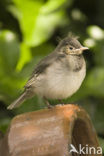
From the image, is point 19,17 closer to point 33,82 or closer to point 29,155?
point 33,82

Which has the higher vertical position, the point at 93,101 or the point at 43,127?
the point at 43,127

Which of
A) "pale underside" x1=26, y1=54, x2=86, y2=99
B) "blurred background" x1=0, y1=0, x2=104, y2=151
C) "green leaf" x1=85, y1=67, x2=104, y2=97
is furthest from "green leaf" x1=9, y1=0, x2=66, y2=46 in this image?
"pale underside" x1=26, y1=54, x2=86, y2=99

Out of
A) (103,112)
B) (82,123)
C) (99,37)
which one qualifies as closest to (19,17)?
(99,37)

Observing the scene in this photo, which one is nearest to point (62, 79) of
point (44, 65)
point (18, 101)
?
point (44, 65)

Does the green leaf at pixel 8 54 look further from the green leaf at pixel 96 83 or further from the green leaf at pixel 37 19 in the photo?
the green leaf at pixel 96 83

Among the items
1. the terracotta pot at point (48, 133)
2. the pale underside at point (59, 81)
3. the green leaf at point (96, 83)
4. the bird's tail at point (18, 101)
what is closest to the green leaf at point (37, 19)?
the green leaf at point (96, 83)
